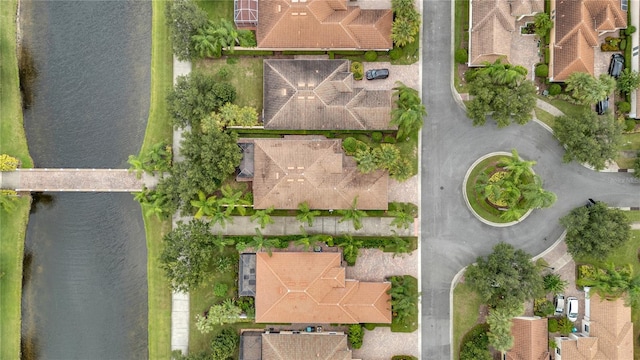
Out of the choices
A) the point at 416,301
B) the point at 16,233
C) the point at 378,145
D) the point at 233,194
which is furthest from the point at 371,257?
the point at 16,233

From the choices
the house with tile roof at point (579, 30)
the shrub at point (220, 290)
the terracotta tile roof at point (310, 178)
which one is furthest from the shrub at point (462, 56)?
the shrub at point (220, 290)

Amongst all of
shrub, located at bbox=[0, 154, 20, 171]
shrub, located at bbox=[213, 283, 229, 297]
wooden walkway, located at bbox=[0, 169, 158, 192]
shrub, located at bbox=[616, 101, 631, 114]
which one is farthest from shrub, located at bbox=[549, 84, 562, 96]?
shrub, located at bbox=[0, 154, 20, 171]

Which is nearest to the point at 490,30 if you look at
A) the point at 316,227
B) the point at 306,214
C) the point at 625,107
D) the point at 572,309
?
the point at 625,107

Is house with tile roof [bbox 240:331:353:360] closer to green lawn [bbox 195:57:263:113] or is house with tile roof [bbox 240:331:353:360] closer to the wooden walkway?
the wooden walkway

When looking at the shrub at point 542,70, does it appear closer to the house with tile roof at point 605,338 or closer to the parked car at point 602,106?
the parked car at point 602,106

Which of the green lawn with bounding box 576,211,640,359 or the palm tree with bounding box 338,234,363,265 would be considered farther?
the green lawn with bounding box 576,211,640,359
